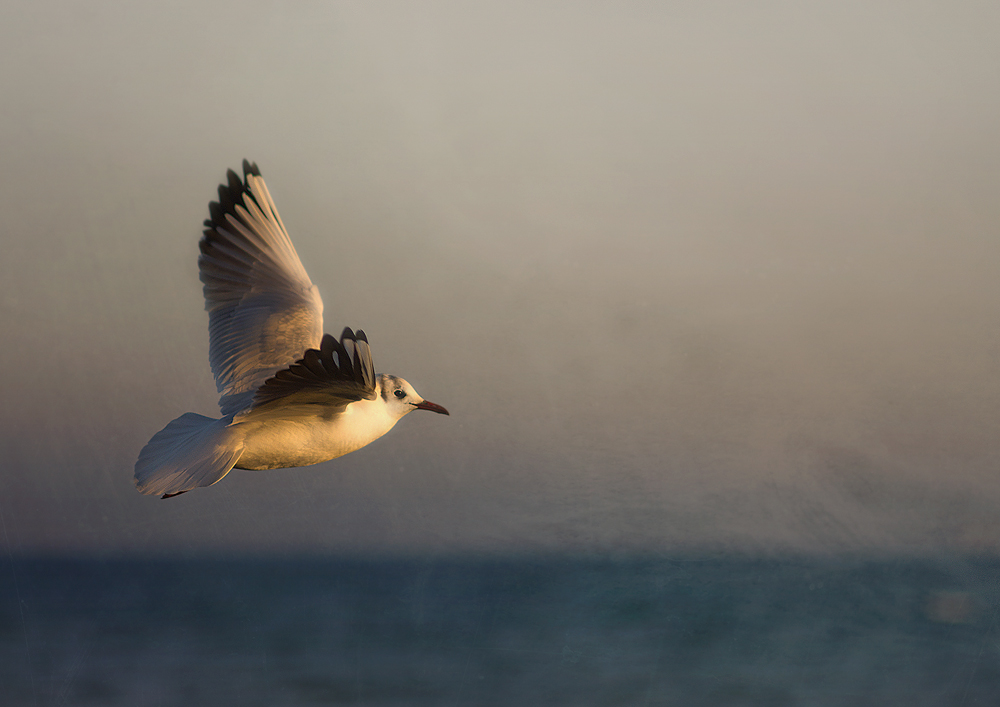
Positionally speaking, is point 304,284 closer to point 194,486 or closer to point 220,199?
point 220,199

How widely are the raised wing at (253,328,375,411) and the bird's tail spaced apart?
0.97 feet

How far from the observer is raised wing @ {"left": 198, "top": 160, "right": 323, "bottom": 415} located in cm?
428

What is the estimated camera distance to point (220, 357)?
4285 mm

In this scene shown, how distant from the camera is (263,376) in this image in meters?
4.17

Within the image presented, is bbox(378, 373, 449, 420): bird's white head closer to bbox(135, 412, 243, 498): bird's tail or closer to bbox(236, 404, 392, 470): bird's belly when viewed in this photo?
bbox(236, 404, 392, 470): bird's belly

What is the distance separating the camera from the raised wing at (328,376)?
119 inches

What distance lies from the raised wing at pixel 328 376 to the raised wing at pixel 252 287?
38.4 inches

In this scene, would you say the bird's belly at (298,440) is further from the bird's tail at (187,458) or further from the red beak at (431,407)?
the red beak at (431,407)

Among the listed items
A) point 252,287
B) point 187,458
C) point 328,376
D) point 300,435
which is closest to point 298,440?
point 300,435

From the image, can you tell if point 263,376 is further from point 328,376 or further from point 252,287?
point 328,376

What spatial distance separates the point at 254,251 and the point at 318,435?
138 cm

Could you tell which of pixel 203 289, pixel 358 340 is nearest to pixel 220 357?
pixel 203 289

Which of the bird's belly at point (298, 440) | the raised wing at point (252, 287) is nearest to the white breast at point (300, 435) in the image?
the bird's belly at point (298, 440)

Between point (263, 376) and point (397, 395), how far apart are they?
703mm
